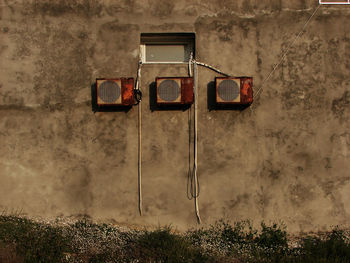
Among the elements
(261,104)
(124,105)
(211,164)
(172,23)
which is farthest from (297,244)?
(172,23)

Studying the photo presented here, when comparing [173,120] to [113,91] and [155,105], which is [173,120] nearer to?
[155,105]

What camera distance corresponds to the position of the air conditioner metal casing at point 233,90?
6738mm

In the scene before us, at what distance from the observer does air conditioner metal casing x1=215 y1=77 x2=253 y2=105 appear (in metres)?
6.74

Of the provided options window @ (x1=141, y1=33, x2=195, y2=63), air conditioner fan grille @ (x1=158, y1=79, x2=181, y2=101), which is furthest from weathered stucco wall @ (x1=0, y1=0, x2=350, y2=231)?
air conditioner fan grille @ (x1=158, y1=79, x2=181, y2=101)

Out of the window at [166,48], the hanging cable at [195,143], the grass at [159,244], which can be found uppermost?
the window at [166,48]

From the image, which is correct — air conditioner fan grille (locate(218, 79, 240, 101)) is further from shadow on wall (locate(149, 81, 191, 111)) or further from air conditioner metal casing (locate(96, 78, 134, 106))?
air conditioner metal casing (locate(96, 78, 134, 106))

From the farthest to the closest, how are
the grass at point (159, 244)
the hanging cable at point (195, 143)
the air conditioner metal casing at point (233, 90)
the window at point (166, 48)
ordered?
the window at point (166, 48) → the hanging cable at point (195, 143) → the air conditioner metal casing at point (233, 90) → the grass at point (159, 244)

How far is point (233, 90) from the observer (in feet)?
22.1

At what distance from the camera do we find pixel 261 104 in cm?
698

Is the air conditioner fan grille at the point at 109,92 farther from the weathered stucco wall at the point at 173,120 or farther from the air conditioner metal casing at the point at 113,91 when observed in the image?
the weathered stucco wall at the point at 173,120

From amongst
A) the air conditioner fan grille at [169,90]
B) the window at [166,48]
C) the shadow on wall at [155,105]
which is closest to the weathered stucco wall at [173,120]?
the shadow on wall at [155,105]

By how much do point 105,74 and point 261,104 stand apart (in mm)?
2725

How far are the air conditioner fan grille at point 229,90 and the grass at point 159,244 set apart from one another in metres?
2.10

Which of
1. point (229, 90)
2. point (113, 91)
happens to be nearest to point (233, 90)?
point (229, 90)
